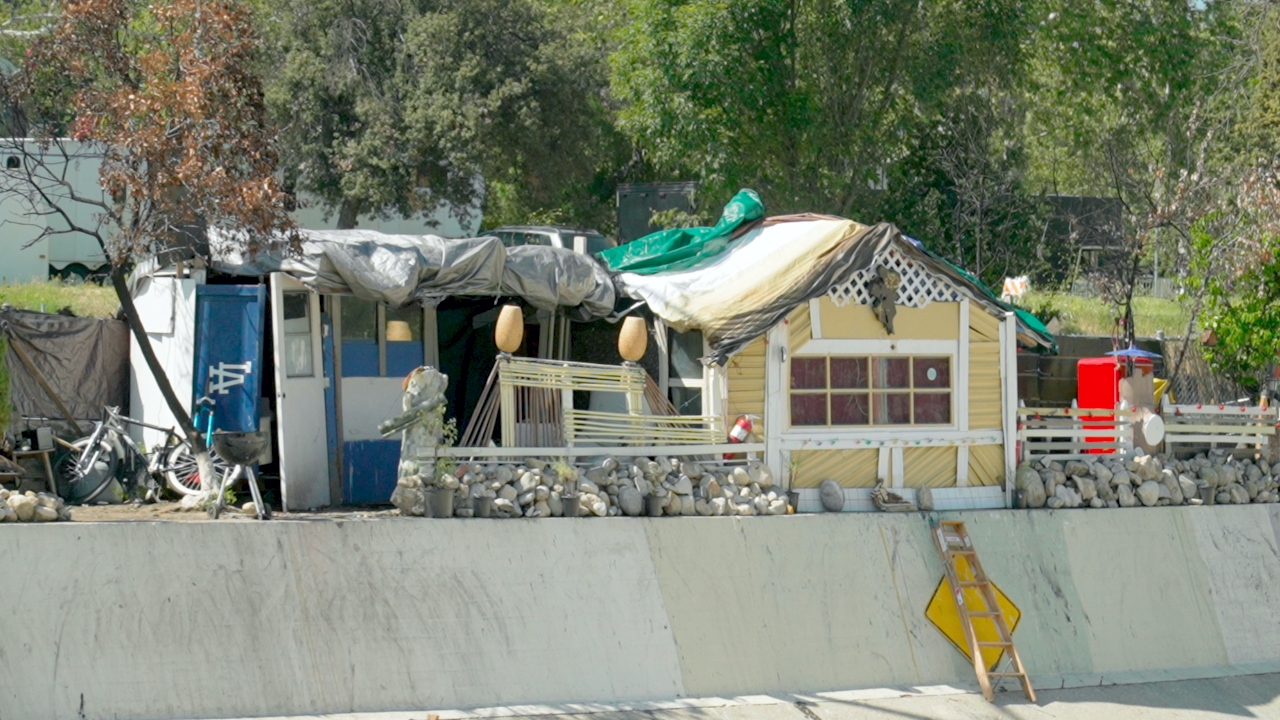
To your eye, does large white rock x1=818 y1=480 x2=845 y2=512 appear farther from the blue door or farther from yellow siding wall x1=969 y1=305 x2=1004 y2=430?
the blue door

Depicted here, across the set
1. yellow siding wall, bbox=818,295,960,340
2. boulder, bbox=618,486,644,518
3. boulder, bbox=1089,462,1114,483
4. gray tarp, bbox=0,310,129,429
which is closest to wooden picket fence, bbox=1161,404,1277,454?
boulder, bbox=1089,462,1114,483

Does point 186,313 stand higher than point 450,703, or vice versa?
point 186,313

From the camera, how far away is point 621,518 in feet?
38.2

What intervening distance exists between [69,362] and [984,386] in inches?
341

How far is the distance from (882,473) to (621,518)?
2870 millimetres

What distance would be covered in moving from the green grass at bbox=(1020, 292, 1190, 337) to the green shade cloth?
7.99 meters

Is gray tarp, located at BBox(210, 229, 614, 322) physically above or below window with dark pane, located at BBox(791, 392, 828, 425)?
above

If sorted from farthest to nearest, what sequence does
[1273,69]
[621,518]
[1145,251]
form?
[1273,69], [1145,251], [621,518]

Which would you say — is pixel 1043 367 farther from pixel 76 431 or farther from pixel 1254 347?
pixel 76 431

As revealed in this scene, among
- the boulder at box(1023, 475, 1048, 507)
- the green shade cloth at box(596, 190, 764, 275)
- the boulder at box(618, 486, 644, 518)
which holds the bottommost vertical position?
the boulder at box(1023, 475, 1048, 507)

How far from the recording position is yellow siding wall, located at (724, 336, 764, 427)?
12.7 m

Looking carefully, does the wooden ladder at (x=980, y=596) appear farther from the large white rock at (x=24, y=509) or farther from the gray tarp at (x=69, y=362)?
the gray tarp at (x=69, y=362)

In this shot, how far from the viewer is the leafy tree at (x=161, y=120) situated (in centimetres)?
1140

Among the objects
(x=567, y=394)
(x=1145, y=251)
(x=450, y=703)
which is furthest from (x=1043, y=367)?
(x=450, y=703)
